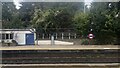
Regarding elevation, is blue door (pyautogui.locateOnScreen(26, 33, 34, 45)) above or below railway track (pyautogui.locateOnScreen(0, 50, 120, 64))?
above

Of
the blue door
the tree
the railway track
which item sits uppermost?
the tree

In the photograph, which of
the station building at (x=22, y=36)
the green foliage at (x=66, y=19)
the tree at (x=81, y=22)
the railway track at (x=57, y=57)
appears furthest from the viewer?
the tree at (x=81, y=22)

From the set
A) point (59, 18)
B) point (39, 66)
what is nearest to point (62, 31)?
point (59, 18)

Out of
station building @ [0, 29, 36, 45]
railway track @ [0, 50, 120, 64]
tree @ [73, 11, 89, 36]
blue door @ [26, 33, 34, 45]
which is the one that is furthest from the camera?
tree @ [73, 11, 89, 36]

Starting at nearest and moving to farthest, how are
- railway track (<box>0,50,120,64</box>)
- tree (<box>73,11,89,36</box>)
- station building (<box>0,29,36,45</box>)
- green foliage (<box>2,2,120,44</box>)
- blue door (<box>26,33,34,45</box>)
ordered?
railway track (<box>0,50,120,64</box>) < green foliage (<box>2,2,120,44</box>) < station building (<box>0,29,36,45</box>) < blue door (<box>26,33,34,45</box>) < tree (<box>73,11,89,36</box>)

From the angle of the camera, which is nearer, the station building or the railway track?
the railway track

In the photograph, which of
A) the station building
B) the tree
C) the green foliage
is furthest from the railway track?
the tree

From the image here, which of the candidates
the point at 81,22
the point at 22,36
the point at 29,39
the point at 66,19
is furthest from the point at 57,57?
the point at 66,19

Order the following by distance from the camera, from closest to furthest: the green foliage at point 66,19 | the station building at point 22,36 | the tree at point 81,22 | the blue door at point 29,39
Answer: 1. the green foliage at point 66,19
2. the station building at point 22,36
3. the blue door at point 29,39
4. the tree at point 81,22

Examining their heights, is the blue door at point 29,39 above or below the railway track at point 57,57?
above

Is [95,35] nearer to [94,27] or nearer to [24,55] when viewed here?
[94,27]

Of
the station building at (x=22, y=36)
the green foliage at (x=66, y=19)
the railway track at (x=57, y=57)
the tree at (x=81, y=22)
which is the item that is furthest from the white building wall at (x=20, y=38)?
the railway track at (x=57, y=57)

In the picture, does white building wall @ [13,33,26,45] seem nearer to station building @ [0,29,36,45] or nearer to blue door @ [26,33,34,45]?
station building @ [0,29,36,45]

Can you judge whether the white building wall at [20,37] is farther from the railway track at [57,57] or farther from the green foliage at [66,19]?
the railway track at [57,57]
